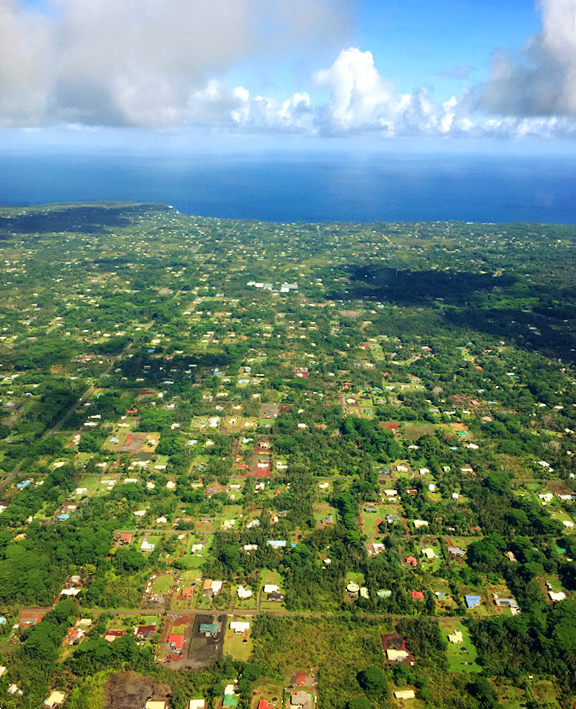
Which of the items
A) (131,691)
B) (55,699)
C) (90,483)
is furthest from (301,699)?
(90,483)

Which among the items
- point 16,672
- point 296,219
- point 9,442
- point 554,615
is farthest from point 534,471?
point 296,219

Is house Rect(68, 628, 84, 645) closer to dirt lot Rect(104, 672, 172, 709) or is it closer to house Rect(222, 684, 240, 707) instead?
dirt lot Rect(104, 672, 172, 709)

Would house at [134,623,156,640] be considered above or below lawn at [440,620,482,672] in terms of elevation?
above

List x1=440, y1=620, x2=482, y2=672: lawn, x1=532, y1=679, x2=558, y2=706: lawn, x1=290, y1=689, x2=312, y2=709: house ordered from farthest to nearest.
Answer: x1=440, y1=620, x2=482, y2=672: lawn
x1=532, y1=679, x2=558, y2=706: lawn
x1=290, y1=689, x2=312, y2=709: house

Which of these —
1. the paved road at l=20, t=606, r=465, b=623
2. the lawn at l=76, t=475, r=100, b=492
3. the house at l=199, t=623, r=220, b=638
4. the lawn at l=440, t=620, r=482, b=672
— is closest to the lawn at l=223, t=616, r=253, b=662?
the house at l=199, t=623, r=220, b=638

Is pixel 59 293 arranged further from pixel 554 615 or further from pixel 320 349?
pixel 554 615

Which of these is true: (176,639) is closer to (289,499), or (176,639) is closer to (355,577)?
(355,577)
